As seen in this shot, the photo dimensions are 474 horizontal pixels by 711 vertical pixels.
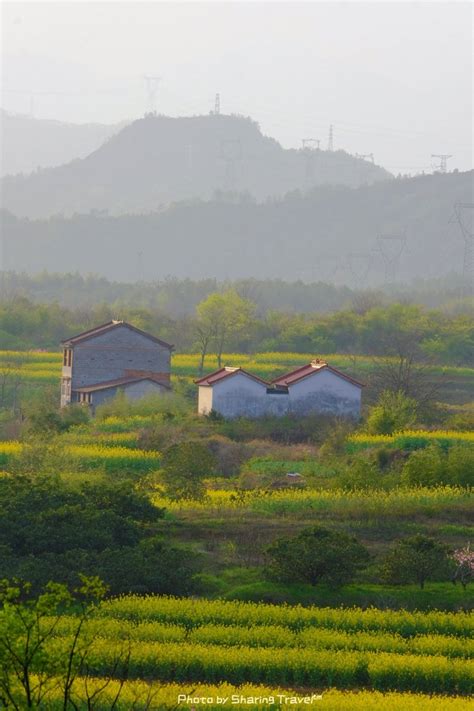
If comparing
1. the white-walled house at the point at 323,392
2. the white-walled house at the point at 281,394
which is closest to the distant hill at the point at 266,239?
the white-walled house at the point at 323,392

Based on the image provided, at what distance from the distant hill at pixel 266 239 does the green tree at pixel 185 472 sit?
147 metres

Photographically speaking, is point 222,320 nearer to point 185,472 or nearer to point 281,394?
point 281,394

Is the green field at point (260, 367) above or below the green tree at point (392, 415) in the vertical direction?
above

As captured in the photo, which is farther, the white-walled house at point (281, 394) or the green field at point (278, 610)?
the white-walled house at point (281, 394)

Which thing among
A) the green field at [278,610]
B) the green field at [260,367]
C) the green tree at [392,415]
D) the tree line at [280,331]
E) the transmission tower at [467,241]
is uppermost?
the transmission tower at [467,241]

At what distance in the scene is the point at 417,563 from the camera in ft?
89.1

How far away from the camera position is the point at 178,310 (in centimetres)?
12662

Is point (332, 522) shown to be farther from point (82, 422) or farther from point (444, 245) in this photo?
point (444, 245)

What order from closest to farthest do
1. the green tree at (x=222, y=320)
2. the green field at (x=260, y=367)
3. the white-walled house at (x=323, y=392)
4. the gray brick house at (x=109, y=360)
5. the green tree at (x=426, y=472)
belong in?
the green tree at (x=426, y=472), the white-walled house at (x=323, y=392), the gray brick house at (x=109, y=360), the green field at (x=260, y=367), the green tree at (x=222, y=320)

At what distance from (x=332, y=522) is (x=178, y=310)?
9454 centimetres

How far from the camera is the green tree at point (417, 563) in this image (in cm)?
2719

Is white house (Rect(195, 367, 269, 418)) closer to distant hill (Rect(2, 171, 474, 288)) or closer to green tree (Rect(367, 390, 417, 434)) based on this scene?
green tree (Rect(367, 390, 417, 434))

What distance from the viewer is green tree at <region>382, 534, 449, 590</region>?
27.2 meters

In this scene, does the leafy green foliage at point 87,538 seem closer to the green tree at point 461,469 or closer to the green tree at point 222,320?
the green tree at point 461,469
